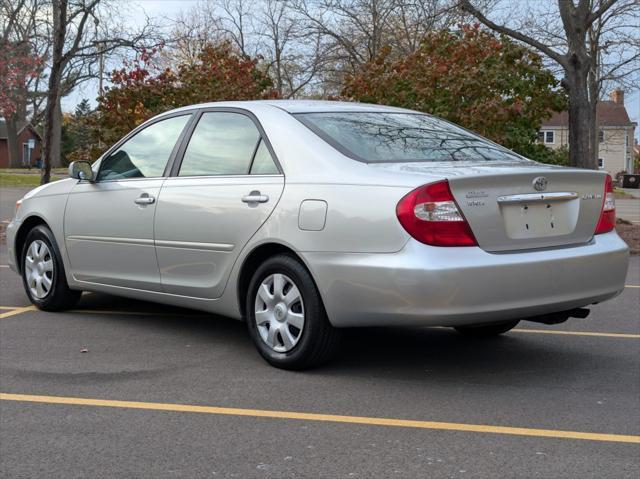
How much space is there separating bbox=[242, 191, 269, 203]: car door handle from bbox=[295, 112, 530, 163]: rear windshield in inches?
20.3

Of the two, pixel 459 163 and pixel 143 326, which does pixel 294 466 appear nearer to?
pixel 459 163

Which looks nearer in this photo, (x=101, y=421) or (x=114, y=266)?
(x=101, y=421)

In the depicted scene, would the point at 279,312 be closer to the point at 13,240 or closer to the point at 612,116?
the point at 13,240

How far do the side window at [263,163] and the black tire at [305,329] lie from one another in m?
0.58

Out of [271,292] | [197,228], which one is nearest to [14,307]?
[197,228]

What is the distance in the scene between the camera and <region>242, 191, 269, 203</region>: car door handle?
18.3 feet

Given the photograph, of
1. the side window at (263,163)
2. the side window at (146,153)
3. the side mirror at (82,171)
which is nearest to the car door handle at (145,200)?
the side window at (146,153)

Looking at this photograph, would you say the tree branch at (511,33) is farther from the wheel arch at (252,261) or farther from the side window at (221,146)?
the wheel arch at (252,261)

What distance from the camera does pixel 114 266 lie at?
6816 mm

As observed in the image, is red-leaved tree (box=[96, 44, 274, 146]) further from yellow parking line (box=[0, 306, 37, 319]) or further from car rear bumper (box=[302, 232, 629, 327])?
car rear bumper (box=[302, 232, 629, 327])

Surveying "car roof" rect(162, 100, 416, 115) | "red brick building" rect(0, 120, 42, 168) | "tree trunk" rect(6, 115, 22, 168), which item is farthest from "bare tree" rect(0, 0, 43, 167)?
"red brick building" rect(0, 120, 42, 168)

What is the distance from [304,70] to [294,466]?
1517 inches

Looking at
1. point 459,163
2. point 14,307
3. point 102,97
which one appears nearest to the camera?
point 459,163

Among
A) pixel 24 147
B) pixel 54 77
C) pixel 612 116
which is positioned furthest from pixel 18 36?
pixel 612 116
